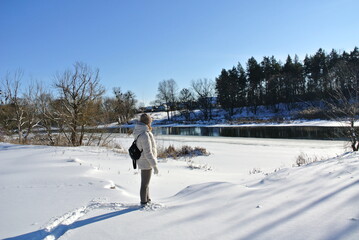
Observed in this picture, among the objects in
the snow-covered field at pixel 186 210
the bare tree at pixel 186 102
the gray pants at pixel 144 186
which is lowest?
the snow-covered field at pixel 186 210

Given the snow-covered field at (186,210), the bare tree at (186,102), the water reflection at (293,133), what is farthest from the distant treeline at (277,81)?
the snow-covered field at (186,210)

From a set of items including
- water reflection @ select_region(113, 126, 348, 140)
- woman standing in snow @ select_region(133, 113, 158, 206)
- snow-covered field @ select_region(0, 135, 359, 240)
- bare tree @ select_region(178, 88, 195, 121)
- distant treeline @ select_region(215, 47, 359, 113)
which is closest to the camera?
snow-covered field @ select_region(0, 135, 359, 240)

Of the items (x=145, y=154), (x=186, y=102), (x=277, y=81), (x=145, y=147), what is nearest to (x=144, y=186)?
(x=145, y=154)

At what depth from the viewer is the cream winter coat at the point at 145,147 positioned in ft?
12.5

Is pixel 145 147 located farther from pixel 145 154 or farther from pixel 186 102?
pixel 186 102

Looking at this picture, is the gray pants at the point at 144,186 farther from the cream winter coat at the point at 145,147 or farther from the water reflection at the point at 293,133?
the water reflection at the point at 293,133

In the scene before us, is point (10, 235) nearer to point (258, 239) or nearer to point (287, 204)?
point (258, 239)

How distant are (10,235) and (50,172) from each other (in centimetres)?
334

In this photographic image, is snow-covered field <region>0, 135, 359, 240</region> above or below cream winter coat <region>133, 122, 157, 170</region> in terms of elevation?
below

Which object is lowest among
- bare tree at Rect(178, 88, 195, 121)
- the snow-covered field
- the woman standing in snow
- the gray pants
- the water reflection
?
the water reflection

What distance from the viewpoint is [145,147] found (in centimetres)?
383

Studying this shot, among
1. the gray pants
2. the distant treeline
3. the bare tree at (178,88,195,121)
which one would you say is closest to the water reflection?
the gray pants

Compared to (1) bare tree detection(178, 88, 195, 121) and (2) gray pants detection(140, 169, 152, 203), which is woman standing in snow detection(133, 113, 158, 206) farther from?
(1) bare tree detection(178, 88, 195, 121)

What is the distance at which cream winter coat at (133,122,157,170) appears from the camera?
382 cm
